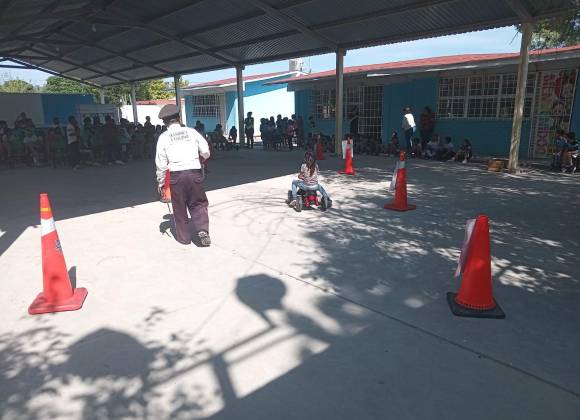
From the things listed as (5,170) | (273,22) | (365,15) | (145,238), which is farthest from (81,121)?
(145,238)

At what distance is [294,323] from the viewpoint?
3.25 meters

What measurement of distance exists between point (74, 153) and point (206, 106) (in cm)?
1863

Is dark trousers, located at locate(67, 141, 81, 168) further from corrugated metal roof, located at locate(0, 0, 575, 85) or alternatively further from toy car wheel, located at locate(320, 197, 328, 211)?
toy car wheel, located at locate(320, 197, 328, 211)

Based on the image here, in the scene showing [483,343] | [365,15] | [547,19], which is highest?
[365,15]

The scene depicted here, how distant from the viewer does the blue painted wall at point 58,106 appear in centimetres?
2166

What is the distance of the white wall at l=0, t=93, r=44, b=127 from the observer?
19891mm

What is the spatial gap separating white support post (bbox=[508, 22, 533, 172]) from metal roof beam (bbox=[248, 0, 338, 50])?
6010 mm

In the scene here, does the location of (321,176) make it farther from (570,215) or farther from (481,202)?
(570,215)

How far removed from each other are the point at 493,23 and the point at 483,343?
10.0 metres

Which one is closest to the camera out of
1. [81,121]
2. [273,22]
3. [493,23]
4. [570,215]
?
[570,215]

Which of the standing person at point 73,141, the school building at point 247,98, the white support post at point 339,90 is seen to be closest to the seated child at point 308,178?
the white support post at point 339,90

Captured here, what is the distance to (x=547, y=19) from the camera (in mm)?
9008

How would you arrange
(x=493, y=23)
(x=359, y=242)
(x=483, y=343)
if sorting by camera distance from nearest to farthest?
(x=483, y=343) → (x=359, y=242) → (x=493, y=23)

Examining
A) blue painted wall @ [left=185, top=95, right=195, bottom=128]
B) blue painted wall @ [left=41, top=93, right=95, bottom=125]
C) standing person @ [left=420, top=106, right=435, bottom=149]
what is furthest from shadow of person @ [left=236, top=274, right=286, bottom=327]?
blue painted wall @ [left=185, top=95, right=195, bottom=128]
